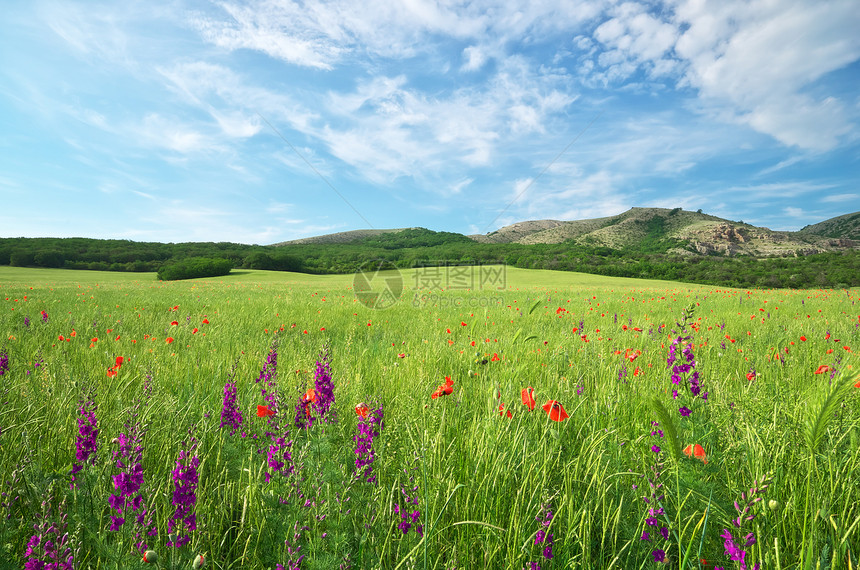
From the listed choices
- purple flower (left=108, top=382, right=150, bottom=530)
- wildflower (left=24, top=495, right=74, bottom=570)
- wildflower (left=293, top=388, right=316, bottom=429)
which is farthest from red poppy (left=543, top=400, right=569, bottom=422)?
wildflower (left=24, top=495, right=74, bottom=570)

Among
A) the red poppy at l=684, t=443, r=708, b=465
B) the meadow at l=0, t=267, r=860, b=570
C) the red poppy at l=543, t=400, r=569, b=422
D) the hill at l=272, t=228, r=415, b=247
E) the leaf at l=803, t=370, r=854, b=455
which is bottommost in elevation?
the meadow at l=0, t=267, r=860, b=570

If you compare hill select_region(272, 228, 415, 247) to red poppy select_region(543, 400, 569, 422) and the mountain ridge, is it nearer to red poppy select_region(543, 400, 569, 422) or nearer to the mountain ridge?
the mountain ridge

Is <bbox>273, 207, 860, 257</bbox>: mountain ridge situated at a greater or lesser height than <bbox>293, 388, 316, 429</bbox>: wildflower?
greater

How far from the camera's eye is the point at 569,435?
7.36 feet

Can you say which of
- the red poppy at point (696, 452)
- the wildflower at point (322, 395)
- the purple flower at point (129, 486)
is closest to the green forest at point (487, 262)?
the red poppy at point (696, 452)

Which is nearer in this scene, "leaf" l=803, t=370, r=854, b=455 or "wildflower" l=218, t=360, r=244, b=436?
"leaf" l=803, t=370, r=854, b=455

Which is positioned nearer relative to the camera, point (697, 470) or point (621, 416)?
point (697, 470)

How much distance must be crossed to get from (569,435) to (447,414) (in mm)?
781

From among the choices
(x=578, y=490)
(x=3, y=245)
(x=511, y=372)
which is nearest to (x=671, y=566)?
(x=578, y=490)

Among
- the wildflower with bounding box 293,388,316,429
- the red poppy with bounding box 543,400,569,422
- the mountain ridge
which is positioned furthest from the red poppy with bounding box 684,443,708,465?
the mountain ridge

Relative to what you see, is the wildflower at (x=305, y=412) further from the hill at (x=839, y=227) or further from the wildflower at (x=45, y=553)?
the hill at (x=839, y=227)

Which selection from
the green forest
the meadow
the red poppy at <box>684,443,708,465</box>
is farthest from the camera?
the green forest

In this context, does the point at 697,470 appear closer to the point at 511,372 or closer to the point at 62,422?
the point at 511,372

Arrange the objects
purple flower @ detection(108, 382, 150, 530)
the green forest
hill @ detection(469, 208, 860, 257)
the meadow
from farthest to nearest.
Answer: hill @ detection(469, 208, 860, 257) < the green forest < the meadow < purple flower @ detection(108, 382, 150, 530)
